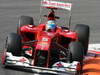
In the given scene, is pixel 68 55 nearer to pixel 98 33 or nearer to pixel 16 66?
pixel 16 66

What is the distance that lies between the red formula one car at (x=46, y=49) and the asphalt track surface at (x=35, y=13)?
86.1 inches

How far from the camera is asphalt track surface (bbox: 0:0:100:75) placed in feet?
61.0

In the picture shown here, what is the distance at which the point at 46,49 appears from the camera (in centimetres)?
1285

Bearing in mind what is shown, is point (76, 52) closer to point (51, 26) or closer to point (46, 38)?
point (46, 38)

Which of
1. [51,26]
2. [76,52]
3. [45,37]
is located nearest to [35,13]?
[51,26]

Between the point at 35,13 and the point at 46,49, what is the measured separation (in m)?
9.35

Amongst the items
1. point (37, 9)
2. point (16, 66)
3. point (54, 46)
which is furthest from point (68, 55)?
point (37, 9)

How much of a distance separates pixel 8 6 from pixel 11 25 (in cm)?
426

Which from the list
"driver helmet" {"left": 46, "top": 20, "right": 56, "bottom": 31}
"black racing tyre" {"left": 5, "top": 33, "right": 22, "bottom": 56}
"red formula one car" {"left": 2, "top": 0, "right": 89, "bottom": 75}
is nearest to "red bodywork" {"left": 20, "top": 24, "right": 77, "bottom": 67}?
"red formula one car" {"left": 2, "top": 0, "right": 89, "bottom": 75}

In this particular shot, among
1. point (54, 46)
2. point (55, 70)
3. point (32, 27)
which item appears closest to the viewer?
point (55, 70)

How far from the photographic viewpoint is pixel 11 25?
19188 millimetres

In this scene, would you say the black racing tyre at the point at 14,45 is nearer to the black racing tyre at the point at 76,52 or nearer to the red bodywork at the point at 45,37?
the red bodywork at the point at 45,37

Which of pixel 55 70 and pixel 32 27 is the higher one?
pixel 32 27

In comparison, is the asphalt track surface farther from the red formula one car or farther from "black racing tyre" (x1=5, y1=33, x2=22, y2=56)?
"black racing tyre" (x1=5, y1=33, x2=22, y2=56)
